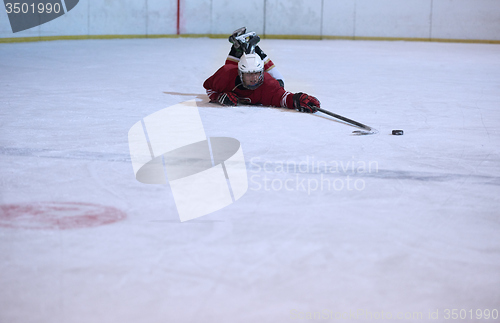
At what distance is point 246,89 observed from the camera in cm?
470

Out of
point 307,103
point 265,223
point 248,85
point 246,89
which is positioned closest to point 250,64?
point 248,85

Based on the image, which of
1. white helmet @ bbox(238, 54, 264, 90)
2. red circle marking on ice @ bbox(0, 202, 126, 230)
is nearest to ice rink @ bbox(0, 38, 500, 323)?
red circle marking on ice @ bbox(0, 202, 126, 230)

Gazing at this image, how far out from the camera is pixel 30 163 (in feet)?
9.21

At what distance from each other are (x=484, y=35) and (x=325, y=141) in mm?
12083

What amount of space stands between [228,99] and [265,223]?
2627mm

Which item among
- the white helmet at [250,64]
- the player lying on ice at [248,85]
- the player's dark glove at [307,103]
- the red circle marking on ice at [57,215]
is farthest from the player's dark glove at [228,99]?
the red circle marking on ice at [57,215]

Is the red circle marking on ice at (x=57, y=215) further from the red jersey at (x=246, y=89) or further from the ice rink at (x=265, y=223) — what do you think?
the red jersey at (x=246, y=89)

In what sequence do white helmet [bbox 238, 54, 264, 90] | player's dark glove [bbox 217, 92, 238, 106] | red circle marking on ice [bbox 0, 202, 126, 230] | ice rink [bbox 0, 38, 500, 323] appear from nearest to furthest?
ice rink [bbox 0, 38, 500, 323] → red circle marking on ice [bbox 0, 202, 126, 230] → white helmet [bbox 238, 54, 264, 90] → player's dark glove [bbox 217, 92, 238, 106]

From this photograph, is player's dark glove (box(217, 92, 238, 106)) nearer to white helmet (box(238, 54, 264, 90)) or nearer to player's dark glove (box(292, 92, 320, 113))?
white helmet (box(238, 54, 264, 90))

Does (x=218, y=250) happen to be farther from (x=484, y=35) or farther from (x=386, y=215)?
(x=484, y=35)

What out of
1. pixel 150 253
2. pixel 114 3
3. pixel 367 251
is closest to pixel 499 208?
pixel 367 251

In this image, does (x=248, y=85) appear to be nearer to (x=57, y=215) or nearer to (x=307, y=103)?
(x=307, y=103)

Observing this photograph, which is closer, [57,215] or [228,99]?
[57,215]

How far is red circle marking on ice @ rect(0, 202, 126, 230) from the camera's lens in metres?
2.01
